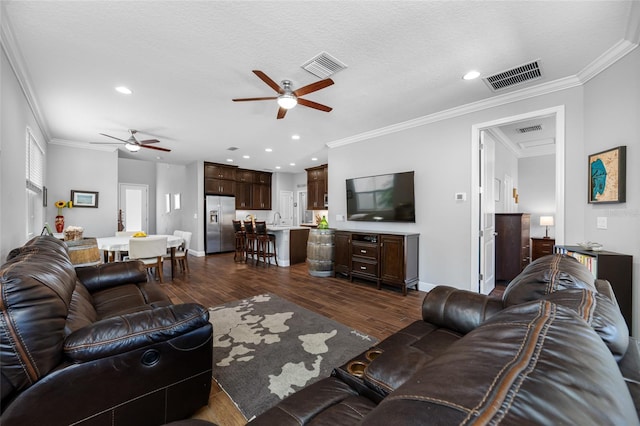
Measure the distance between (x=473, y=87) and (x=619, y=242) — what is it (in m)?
2.04

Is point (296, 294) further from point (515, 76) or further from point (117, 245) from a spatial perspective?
point (515, 76)

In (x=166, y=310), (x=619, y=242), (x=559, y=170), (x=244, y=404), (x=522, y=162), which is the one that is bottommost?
(x=244, y=404)

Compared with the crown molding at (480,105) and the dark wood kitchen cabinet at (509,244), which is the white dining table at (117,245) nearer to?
the crown molding at (480,105)

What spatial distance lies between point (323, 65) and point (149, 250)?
375cm

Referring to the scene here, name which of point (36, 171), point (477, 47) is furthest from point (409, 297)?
point (36, 171)

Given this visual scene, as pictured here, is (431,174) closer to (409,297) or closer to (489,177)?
(489,177)

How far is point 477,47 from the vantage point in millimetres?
2215

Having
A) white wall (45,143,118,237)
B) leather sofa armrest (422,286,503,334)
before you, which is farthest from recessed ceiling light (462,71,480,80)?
white wall (45,143,118,237)

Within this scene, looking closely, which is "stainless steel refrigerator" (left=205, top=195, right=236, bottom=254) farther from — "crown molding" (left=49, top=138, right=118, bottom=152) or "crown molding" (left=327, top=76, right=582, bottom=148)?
"crown molding" (left=327, top=76, right=582, bottom=148)

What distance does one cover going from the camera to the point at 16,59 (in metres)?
2.34

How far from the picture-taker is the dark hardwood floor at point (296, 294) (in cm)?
258

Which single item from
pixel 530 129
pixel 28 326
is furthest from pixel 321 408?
pixel 530 129

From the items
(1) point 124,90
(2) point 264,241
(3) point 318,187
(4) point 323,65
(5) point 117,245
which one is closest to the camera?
(4) point 323,65

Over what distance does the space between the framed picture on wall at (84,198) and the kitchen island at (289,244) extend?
3720 millimetres
